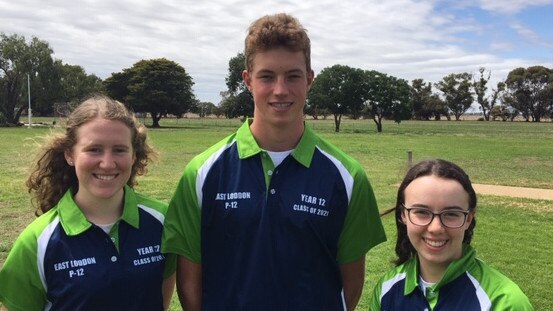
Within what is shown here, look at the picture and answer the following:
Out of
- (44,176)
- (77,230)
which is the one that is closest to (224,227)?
(77,230)

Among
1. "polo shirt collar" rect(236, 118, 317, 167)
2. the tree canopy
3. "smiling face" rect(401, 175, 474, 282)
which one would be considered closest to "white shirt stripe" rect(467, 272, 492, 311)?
"smiling face" rect(401, 175, 474, 282)

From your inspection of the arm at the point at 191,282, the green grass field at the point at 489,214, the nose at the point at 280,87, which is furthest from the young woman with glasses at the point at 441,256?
the green grass field at the point at 489,214

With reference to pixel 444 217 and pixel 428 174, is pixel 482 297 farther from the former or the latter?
pixel 428 174

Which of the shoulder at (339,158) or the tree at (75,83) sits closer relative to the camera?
the shoulder at (339,158)

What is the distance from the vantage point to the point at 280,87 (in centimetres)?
235

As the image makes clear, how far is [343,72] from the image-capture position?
5381 centimetres

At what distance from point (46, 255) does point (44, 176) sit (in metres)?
0.64

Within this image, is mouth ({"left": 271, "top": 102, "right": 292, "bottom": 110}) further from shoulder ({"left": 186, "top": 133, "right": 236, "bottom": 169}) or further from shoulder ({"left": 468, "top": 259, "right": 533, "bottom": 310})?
shoulder ({"left": 468, "top": 259, "right": 533, "bottom": 310})

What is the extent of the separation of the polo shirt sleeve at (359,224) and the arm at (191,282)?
72 cm

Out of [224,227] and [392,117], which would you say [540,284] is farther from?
[392,117]

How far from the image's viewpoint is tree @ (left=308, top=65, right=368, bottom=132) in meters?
53.3

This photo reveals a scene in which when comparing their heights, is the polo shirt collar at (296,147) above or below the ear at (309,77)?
below

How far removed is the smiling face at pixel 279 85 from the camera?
2.37 m

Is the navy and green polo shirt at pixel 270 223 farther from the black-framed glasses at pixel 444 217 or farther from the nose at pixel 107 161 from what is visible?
the nose at pixel 107 161
